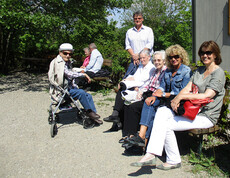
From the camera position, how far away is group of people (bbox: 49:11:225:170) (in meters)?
3.51

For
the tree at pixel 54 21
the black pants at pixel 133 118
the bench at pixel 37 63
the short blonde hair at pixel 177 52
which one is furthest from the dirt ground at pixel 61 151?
the bench at pixel 37 63

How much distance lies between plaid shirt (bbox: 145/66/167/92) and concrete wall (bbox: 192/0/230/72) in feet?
11.7

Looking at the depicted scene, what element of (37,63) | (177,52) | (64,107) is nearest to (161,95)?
(177,52)

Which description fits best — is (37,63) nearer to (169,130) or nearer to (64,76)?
(64,76)

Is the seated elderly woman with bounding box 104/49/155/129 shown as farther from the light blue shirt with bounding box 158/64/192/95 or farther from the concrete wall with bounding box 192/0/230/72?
the concrete wall with bounding box 192/0/230/72

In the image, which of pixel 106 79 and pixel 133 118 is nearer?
pixel 133 118

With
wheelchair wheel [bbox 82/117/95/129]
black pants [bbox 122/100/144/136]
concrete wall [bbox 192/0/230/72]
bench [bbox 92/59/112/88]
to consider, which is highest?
concrete wall [bbox 192/0/230/72]

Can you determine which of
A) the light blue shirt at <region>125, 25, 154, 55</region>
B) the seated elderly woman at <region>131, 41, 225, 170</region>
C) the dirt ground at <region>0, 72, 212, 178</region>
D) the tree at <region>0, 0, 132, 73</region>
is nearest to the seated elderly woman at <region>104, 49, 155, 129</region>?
the dirt ground at <region>0, 72, 212, 178</region>

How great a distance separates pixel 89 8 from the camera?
10.2m

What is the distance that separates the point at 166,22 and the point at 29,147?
24.0 meters

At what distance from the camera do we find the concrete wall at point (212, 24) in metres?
7.21

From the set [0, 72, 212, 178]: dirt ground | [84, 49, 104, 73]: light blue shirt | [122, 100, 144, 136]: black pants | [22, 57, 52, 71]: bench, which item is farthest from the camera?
[22, 57, 52, 71]: bench

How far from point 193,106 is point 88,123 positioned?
2.48 metres

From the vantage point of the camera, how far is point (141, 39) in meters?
5.91
